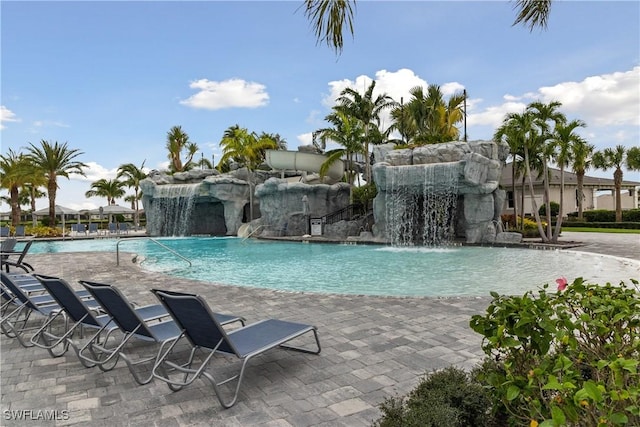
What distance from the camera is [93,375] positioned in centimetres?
364

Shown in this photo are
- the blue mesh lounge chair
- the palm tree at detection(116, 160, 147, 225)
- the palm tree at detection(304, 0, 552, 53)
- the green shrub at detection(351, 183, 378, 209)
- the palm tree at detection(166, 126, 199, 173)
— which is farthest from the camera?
the palm tree at detection(166, 126, 199, 173)

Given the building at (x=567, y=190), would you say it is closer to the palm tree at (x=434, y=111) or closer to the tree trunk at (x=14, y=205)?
the palm tree at (x=434, y=111)

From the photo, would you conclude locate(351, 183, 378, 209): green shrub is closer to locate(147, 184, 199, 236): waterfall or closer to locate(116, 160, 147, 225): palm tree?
locate(147, 184, 199, 236): waterfall

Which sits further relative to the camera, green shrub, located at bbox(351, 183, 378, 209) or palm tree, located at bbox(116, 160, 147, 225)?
palm tree, located at bbox(116, 160, 147, 225)

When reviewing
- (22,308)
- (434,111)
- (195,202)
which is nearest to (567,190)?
(434,111)

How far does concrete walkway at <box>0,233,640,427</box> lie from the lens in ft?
A: 9.41

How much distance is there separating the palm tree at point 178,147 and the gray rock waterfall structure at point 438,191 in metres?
31.6

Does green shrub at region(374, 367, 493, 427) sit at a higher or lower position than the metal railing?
lower

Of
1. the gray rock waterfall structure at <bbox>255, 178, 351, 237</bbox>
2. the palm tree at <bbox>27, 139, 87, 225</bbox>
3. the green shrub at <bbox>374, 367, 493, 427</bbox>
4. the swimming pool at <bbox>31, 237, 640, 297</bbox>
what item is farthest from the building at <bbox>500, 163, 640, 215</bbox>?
the palm tree at <bbox>27, 139, 87, 225</bbox>

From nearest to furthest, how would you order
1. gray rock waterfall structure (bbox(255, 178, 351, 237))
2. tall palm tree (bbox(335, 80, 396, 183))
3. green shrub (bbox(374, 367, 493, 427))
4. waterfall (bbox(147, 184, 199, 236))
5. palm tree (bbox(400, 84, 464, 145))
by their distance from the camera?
green shrub (bbox(374, 367, 493, 427)) → gray rock waterfall structure (bbox(255, 178, 351, 237)) → tall palm tree (bbox(335, 80, 396, 183)) → waterfall (bbox(147, 184, 199, 236)) → palm tree (bbox(400, 84, 464, 145))

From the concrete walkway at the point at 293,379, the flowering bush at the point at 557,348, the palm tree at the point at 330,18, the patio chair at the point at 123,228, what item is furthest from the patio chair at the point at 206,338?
the patio chair at the point at 123,228

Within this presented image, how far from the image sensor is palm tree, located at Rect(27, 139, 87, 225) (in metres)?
30.2

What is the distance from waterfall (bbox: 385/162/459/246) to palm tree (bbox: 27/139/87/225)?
26.7m

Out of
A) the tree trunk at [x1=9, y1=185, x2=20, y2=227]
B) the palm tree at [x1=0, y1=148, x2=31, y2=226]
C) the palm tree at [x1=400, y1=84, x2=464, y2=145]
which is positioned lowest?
the tree trunk at [x1=9, y1=185, x2=20, y2=227]
